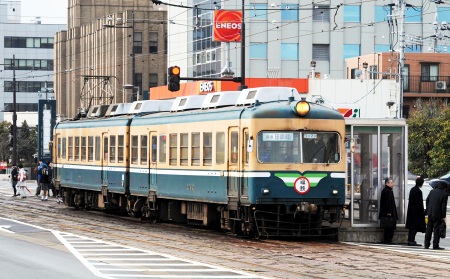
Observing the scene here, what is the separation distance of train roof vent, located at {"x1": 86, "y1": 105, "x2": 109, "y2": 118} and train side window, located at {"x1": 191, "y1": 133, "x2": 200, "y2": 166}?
10.0 meters

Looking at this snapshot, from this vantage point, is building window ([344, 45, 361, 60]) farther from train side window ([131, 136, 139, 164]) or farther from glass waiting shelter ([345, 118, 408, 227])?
glass waiting shelter ([345, 118, 408, 227])

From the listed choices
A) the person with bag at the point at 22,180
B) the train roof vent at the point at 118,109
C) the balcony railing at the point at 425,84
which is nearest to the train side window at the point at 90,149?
the train roof vent at the point at 118,109

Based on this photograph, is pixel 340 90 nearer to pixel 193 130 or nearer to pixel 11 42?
pixel 193 130

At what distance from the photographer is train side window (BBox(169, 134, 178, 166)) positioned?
2945 cm

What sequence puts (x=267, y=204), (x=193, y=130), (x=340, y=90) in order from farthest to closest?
(x=340, y=90) < (x=193, y=130) < (x=267, y=204)

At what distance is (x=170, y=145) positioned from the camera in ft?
98.1

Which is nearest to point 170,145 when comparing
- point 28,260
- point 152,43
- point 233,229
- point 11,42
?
point 233,229

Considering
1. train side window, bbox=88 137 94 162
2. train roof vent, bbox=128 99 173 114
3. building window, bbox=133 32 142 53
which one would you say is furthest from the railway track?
building window, bbox=133 32 142 53

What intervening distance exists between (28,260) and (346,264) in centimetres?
540

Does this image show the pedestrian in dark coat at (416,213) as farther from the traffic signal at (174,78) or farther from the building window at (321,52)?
the building window at (321,52)

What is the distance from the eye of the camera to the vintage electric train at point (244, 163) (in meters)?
24.9

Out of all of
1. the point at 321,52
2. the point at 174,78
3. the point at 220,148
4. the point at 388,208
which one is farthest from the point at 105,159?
the point at 321,52

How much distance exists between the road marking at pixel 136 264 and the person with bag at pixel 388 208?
5705 millimetres

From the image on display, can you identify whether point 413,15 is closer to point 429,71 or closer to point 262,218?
point 429,71
